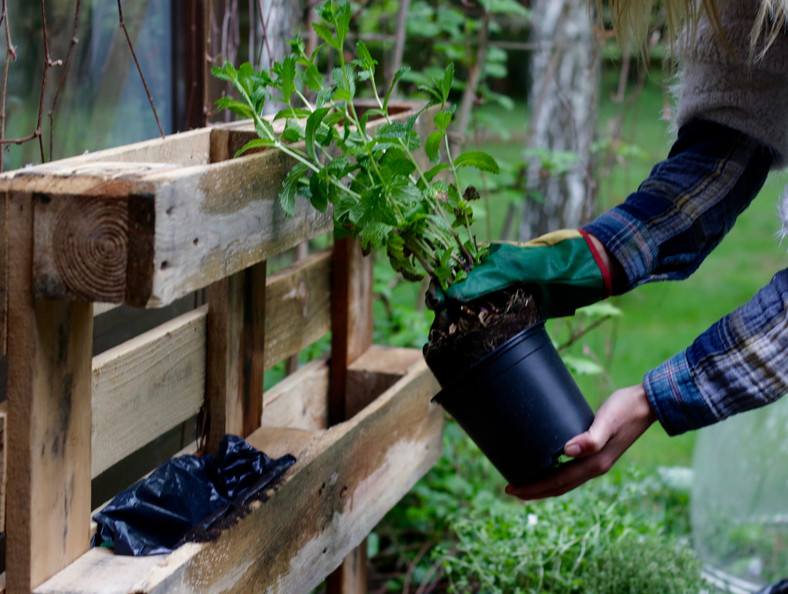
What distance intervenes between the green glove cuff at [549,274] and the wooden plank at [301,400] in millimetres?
662

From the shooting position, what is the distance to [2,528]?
1.07m

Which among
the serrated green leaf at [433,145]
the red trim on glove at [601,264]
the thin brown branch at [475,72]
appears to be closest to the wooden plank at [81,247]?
the serrated green leaf at [433,145]

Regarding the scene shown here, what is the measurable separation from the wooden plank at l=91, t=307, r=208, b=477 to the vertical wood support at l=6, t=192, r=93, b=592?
0.66 ft

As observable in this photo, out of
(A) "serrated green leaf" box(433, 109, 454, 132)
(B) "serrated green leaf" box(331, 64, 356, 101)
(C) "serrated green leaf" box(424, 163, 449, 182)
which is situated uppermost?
(B) "serrated green leaf" box(331, 64, 356, 101)

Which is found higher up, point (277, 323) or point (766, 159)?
point (766, 159)

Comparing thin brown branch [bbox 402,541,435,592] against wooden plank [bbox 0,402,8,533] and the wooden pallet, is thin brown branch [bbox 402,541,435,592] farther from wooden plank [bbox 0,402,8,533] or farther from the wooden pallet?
wooden plank [bbox 0,402,8,533]

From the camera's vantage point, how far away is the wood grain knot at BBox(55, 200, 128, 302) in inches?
36.7

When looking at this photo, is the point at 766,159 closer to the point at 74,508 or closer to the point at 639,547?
the point at 639,547

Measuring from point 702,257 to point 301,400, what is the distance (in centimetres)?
93

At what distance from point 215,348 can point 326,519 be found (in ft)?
1.23

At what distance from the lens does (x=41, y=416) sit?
101cm

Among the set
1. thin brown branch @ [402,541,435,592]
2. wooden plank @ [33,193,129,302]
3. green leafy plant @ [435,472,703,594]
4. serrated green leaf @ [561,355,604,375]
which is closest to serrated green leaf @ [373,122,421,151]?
wooden plank @ [33,193,129,302]

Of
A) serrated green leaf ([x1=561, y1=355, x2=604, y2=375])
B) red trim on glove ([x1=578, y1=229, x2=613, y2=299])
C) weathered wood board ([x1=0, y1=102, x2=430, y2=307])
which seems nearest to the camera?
weathered wood board ([x1=0, y1=102, x2=430, y2=307])

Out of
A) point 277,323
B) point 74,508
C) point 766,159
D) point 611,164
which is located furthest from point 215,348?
point 611,164
